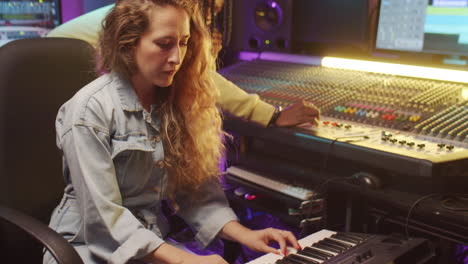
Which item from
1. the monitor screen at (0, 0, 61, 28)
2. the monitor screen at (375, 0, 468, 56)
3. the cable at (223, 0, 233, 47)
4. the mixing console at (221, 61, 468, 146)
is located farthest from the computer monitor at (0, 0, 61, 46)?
the monitor screen at (375, 0, 468, 56)

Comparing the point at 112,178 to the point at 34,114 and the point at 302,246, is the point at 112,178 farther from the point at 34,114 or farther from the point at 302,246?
the point at 302,246

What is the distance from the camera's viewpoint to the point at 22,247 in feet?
4.43

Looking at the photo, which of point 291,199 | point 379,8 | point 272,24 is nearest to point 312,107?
point 291,199

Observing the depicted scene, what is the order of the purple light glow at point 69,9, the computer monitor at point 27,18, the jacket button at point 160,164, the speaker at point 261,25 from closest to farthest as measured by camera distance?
the jacket button at point 160,164 < the speaker at point 261,25 < the computer monitor at point 27,18 < the purple light glow at point 69,9

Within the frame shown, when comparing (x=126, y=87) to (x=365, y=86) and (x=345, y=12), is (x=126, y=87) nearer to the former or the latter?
(x=365, y=86)

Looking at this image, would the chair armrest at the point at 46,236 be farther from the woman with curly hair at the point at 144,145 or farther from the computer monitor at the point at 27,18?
the computer monitor at the point at 27,18

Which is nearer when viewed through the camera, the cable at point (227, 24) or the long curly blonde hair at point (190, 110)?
the long curly blonde hair at point (190, 110)

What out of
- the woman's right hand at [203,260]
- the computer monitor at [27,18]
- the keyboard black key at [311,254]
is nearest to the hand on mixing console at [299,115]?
the keyboard black key at [311,254]

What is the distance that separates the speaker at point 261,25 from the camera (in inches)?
96.3

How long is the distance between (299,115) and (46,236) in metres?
0.87

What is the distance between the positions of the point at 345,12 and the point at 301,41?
0.26 meters

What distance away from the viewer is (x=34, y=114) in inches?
53.6

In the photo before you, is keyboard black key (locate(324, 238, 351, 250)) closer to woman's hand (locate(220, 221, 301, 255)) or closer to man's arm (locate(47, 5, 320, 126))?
woman's hand (locate(220, 221, 301, 255))

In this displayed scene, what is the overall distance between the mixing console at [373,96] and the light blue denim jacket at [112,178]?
1.89ft
